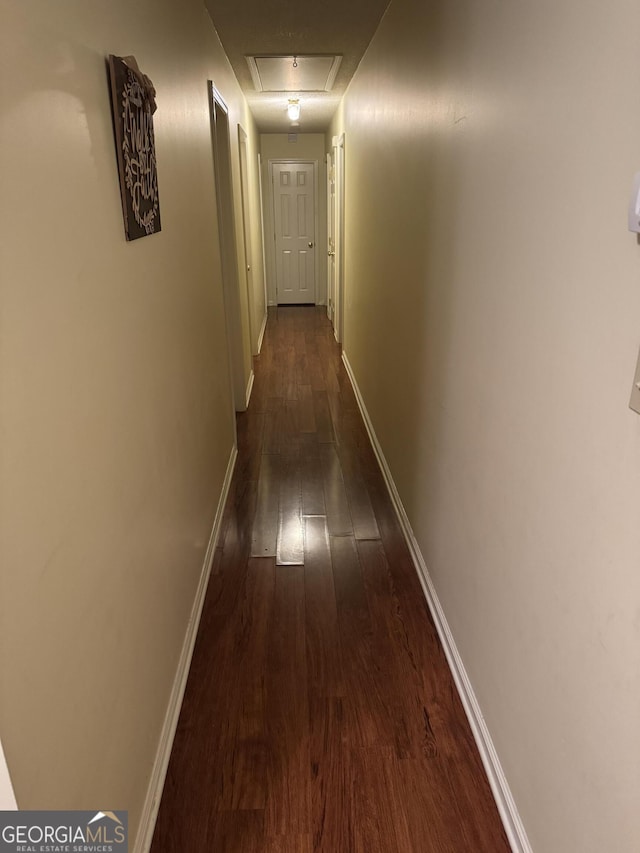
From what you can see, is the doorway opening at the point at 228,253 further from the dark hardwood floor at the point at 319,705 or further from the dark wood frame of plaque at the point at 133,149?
the dark wood frame of plaque at the point at 133,149

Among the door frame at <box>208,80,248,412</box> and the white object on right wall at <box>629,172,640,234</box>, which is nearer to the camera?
the white object on right wall at <box>629,172,640,234</box>

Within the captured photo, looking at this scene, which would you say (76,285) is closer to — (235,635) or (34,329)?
(34,329)

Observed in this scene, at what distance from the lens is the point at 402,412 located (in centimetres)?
280

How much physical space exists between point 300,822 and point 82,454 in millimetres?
1117

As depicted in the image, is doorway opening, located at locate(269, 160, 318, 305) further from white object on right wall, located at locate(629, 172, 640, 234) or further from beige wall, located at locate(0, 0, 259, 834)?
white object on right wall, located at locate(629, 172, 640, 234)

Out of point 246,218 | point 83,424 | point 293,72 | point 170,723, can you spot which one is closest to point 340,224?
point 246,218

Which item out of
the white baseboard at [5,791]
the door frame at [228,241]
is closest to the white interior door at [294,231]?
the door frame at [228,241]

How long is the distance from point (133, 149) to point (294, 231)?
7.23m

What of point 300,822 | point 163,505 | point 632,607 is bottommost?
point 300,822

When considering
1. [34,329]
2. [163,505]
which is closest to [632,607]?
[34,329]

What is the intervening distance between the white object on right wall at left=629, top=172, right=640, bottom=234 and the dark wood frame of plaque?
1.05m

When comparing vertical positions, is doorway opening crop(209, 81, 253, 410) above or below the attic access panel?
below

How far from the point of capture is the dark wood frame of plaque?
1294 mm

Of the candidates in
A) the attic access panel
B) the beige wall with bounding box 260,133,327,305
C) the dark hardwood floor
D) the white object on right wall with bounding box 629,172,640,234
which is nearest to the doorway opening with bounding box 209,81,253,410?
the attic access panel
